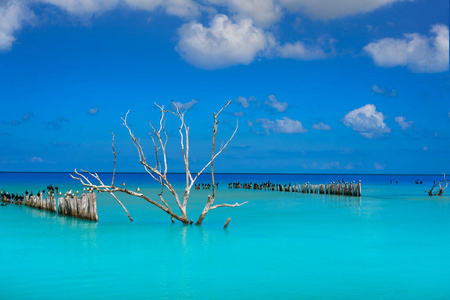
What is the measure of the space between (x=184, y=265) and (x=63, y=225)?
865 cm

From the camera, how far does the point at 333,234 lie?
17.1 m

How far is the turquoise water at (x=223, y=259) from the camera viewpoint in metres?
9.58

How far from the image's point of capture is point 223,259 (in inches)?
496

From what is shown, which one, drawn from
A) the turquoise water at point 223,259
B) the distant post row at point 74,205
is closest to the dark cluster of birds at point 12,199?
the distant post row at point 74,205

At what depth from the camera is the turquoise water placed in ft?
31.4

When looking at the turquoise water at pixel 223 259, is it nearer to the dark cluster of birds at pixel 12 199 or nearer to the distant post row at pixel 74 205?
the distant post row at pixel 74 205

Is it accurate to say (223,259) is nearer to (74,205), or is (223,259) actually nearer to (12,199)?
(74,205)

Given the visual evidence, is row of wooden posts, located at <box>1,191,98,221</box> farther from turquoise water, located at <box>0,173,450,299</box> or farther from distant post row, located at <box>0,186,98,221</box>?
turquoise water, located at <box>0,173,450,299</box>

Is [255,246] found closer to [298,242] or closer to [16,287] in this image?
[298,242]

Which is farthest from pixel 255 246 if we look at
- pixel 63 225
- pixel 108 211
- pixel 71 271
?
pixel 108 211

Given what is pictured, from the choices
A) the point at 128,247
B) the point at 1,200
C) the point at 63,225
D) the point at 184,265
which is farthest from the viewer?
the point at 1,200

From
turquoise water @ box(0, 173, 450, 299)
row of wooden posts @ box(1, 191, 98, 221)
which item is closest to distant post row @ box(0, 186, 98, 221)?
row of wooden posts @ box(1, 191, 98, 221)

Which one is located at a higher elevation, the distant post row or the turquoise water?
the distant post row

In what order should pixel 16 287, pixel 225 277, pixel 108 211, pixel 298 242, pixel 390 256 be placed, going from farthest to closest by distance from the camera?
pixel 108 211 < pixel 298 242 < pixel 390 256 < pixel 225 277 < pixel 16 287
